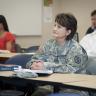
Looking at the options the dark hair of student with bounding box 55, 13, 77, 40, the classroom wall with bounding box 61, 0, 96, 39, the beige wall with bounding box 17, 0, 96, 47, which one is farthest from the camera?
the classroom wall with bounding box 61, 0, 96, 39

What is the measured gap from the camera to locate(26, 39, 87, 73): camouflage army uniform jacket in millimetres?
3219

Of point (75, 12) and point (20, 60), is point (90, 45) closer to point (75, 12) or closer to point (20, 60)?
point (20, 60)

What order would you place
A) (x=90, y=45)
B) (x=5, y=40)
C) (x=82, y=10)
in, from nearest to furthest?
(x=90, y=45)
(x=5, y=40)
(x=82, y=10)

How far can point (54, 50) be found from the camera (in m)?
3.45

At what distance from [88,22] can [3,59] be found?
3687mm

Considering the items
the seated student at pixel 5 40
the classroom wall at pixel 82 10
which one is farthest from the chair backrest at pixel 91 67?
the classroom wall at pixel 82 10

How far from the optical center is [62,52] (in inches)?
133

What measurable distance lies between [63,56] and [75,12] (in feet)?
15.7

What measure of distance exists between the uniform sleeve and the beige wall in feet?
14.4

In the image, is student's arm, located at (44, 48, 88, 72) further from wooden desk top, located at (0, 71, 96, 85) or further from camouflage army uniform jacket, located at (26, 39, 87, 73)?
wooden desk top, located at (0, 71, 96, 85)

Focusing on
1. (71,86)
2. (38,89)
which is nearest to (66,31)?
(38,89)

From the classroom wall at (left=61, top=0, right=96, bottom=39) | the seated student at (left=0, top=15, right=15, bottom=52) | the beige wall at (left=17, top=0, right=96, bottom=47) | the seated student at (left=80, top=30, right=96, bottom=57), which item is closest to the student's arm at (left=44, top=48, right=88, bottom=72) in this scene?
the seated student at (left=80, top=30, right=96, bottom=57)

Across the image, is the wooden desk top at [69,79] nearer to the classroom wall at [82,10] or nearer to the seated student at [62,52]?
the seated student at [62,52]

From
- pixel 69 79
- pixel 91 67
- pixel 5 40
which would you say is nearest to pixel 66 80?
pixel 69 79
